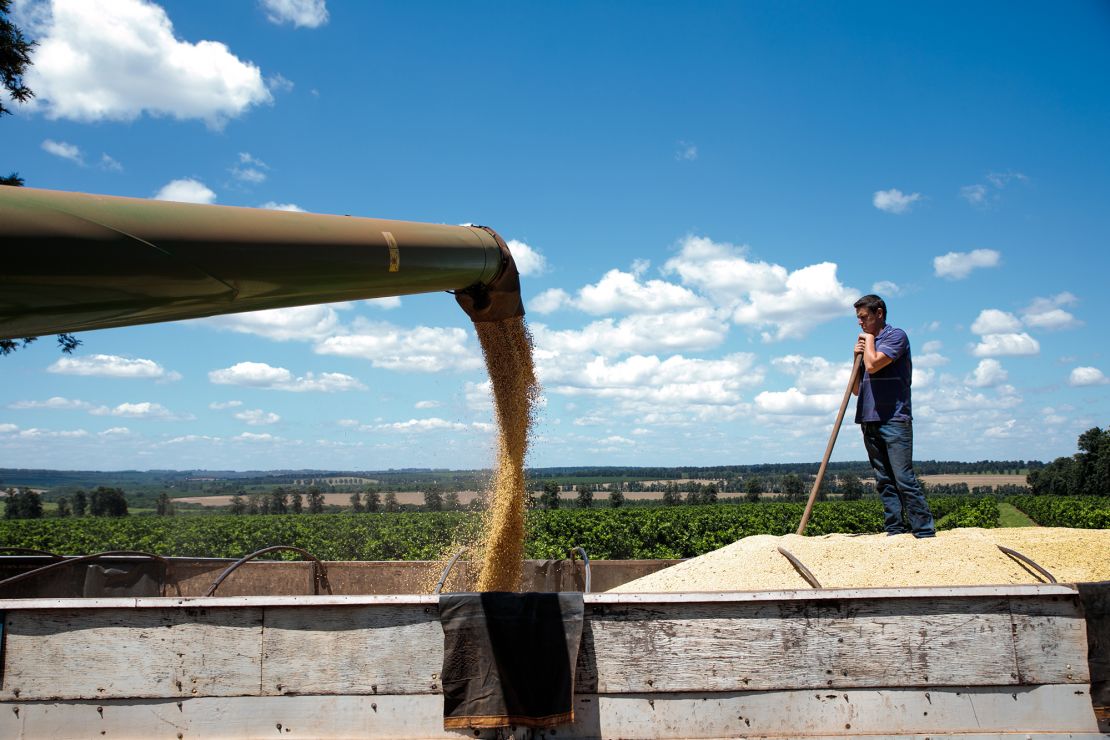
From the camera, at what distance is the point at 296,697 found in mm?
2670

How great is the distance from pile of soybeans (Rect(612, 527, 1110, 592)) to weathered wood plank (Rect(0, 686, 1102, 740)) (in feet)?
3.43

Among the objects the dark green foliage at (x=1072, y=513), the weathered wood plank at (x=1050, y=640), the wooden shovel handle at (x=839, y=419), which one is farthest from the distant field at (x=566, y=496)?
the weathered wood plank at (x=1050, y=640)

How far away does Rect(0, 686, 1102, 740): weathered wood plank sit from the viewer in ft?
8.71

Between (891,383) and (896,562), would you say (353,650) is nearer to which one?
(896,562)

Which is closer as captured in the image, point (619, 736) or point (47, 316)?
point (47, 316)

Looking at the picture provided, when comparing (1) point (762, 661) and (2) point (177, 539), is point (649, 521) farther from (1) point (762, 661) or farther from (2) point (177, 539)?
(1) point (762, 661)

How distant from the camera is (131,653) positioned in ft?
8.82

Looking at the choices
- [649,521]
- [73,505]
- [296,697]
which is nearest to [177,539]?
[649,521]

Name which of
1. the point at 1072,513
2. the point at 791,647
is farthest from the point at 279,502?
the point at 791,647

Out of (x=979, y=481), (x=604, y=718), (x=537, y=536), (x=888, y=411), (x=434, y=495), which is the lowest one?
(x=979, y=481)

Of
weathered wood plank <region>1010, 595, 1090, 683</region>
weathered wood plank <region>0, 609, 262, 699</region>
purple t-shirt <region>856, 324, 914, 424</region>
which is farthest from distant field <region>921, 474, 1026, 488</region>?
weathered wood plank <region>0, 609, 262, 699</region>

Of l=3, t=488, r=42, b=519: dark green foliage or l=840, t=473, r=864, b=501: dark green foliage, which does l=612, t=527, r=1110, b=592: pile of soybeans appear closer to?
l=840, t=473, r=864, b=501: dark green foliage

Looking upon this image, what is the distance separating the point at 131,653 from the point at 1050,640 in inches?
129

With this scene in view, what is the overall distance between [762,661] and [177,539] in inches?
1016
